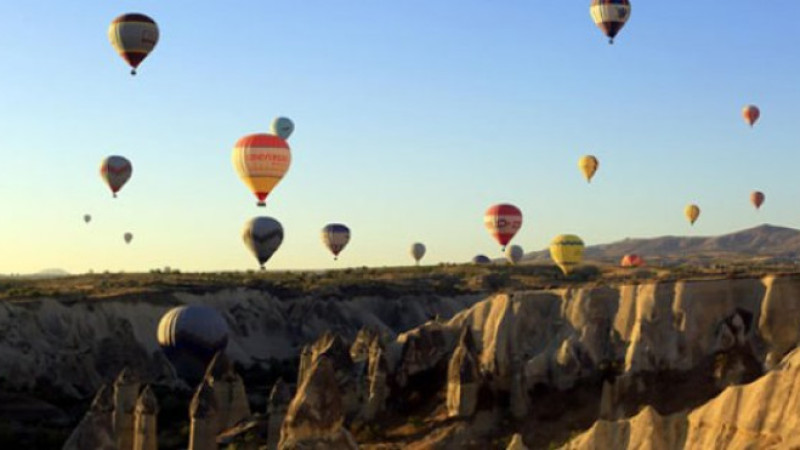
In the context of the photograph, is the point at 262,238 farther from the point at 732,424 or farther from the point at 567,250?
the point at 732,424

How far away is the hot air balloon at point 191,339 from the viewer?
3585 inches

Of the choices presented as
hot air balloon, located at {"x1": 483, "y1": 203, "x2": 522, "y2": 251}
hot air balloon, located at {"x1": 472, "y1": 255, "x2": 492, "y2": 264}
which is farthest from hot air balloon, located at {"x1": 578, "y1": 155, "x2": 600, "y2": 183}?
hot air balloon, located at {"x1": 472, "y1": 255, "x2": 492, "y2": 264}

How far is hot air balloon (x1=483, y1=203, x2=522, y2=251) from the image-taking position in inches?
4636

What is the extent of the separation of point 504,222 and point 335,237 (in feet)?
93.3

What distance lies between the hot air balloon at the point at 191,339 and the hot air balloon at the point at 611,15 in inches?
1415

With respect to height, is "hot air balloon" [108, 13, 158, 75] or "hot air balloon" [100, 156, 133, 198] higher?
"hot air balloon" [108, 13, 158, 75]

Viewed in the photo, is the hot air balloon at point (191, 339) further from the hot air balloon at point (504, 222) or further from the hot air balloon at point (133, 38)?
the hot air balloon at point (504, 222)

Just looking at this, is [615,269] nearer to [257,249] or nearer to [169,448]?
[257,249]

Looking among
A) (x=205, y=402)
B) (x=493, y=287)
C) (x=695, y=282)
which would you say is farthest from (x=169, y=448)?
(x=493, y=287)

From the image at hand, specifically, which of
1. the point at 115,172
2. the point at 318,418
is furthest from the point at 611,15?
the point at 318,418

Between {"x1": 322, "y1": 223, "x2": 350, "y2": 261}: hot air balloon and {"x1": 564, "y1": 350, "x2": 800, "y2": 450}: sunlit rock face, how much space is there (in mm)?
103183

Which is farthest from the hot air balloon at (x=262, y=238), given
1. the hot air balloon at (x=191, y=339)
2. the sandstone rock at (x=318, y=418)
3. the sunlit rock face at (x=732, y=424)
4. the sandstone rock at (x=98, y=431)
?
the sandstone rock at (x=318, y=418)

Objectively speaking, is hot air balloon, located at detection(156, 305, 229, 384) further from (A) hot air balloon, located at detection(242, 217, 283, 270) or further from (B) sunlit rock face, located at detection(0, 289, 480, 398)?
(A) hot air balloon, located at detection(242, 217, 283, 270)

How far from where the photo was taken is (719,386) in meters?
52.4
